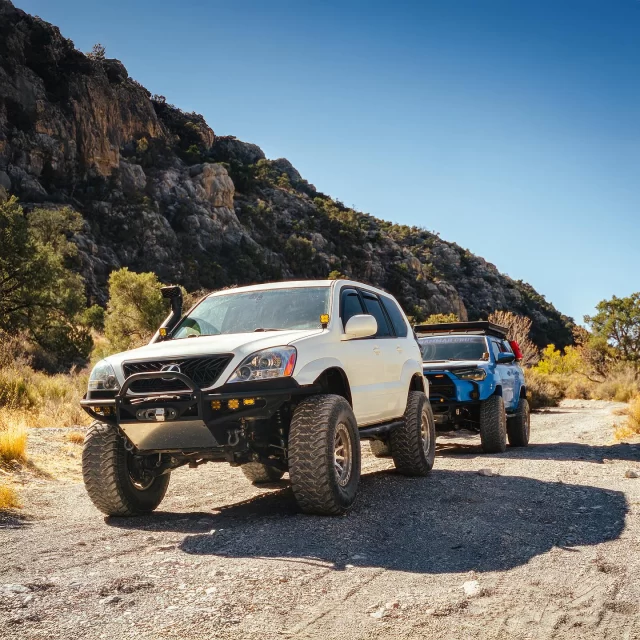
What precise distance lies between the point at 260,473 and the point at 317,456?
109 inches

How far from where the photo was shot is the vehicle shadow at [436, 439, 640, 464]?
10484 mm

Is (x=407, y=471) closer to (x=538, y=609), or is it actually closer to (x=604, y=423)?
(x=538, y=609)

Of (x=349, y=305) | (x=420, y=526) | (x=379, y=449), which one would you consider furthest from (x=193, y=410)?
(x=379, y=449)

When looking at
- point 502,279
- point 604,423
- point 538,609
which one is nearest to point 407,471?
point 538,609

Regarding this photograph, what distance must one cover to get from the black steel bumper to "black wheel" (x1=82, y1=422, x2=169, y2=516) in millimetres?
537

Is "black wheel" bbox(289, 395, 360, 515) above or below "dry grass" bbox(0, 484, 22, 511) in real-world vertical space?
above

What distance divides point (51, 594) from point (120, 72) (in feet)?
335

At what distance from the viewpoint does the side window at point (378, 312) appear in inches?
301

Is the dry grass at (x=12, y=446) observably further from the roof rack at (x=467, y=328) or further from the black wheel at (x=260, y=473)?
the roof rack at (x=467, y=328)

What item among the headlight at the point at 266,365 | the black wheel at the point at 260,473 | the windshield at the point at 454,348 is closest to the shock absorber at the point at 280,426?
the headlight at the point at 266,365

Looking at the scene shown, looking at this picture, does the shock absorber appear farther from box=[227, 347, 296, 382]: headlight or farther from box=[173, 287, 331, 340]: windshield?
box=[173, 287, 331, 340]: windshield

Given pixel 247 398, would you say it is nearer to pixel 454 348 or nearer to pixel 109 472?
pixel 109 472

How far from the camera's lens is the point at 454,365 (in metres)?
11.2

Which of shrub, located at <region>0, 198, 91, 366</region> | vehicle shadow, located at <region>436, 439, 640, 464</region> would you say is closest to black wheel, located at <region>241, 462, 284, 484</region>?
vehicle shadow, located at <region>436, 439, 640, 464</region>
